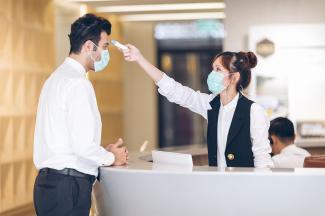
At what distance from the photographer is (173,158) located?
12.3ft

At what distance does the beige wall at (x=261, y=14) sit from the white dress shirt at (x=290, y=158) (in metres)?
3.49

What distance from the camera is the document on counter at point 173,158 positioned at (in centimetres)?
365

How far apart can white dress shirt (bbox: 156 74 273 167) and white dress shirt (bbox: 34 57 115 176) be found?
0.69 m

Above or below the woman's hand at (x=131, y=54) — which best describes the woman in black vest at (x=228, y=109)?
below

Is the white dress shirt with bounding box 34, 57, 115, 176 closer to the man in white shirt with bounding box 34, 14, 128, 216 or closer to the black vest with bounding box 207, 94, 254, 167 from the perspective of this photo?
→ the man in white shirt with bounding box 34, 14, 128, 216

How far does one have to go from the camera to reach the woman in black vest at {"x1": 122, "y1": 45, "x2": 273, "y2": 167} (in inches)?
157

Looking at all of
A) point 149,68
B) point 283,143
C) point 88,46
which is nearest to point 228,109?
point 149,68

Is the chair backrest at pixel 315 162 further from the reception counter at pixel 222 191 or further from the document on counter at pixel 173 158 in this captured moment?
the document on counter at pixel 173 158

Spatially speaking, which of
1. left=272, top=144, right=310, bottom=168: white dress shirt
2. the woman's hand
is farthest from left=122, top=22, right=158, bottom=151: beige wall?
the woman's hand

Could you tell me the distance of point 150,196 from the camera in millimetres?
3586

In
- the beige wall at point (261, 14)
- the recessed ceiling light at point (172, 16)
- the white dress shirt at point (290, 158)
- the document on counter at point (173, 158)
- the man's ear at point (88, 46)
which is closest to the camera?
the document on counter at point (173, 158)

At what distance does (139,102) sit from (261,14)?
16.1 feet

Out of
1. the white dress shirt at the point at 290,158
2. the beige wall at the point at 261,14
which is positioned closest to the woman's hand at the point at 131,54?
the white dress shirt at the point at 290,158

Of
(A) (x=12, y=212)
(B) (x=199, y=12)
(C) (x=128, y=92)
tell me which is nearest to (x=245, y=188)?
(A) (x=12, y=212)
